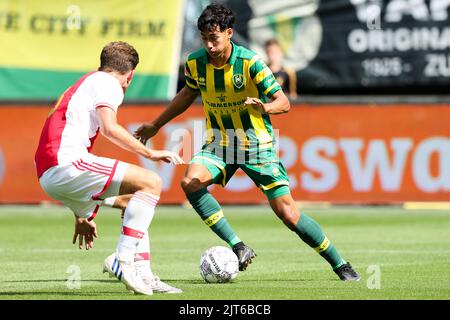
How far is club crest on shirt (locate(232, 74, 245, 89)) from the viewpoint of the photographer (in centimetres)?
926

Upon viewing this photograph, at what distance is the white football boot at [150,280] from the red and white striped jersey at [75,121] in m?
0.94

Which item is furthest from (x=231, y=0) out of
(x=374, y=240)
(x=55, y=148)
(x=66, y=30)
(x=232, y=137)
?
(x=55, y=148)

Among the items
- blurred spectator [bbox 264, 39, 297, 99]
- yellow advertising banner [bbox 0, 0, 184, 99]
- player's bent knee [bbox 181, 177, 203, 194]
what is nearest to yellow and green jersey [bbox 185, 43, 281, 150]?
player's bent knee [bbox 181, 177, 203, 194]

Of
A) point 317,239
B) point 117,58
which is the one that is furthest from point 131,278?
point 317,239

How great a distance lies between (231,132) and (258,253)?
2.32 meters

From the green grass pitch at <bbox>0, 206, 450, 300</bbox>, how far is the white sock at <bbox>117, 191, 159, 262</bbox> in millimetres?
346

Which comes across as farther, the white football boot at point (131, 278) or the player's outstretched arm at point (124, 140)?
the white football boot at point (131, 278)

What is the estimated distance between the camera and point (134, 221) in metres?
7.80

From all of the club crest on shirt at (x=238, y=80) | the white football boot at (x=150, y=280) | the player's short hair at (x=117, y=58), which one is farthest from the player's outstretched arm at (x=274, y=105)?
the white football boot at (x=150, y=280)

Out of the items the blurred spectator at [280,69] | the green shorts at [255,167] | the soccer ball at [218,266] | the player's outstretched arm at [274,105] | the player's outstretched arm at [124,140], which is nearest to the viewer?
the player's outstretched arm at [124,140]

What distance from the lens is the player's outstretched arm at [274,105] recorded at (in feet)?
27.3

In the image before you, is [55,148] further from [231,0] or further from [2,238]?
[231,0]

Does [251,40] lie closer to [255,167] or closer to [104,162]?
[255,167]

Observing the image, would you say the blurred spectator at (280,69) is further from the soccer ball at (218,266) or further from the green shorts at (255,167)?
the soccer ball at (218,266)
